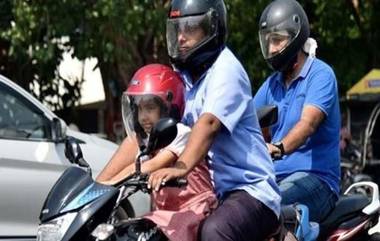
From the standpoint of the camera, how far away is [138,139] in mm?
4598

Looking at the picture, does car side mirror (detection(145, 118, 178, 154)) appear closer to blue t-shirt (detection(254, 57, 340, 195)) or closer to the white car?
blue t-shirt (detection(254, 57, 340, 195))

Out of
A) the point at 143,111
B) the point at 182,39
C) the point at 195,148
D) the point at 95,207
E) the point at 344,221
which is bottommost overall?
the point at 344,221

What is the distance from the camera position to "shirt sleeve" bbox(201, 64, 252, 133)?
4465 mm

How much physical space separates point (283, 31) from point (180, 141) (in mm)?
1222

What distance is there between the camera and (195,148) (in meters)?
4.33

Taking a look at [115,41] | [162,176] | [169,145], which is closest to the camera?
[162,176]

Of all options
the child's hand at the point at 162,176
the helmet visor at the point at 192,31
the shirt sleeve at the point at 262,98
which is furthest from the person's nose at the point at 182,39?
the shirt sleeve at the point at 262,98

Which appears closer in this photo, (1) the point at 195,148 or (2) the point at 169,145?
(1) the point at 195,148

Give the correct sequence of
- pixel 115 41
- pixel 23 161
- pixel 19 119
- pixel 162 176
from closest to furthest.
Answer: pixel 162 176 → pixel 23 161 → pixel 19 119 → pixel 115 41

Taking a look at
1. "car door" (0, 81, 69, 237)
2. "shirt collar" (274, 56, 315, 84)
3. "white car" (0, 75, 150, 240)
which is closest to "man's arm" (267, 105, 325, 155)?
"shirt collar" (274, 56, 315, 84)

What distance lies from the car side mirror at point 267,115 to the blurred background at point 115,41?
7.60 metres

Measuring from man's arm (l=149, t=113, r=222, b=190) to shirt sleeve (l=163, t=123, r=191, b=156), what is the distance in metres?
0.09

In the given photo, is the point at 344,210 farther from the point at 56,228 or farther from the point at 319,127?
the point at 56,228

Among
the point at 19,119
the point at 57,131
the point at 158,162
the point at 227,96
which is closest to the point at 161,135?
the point at 158,162
